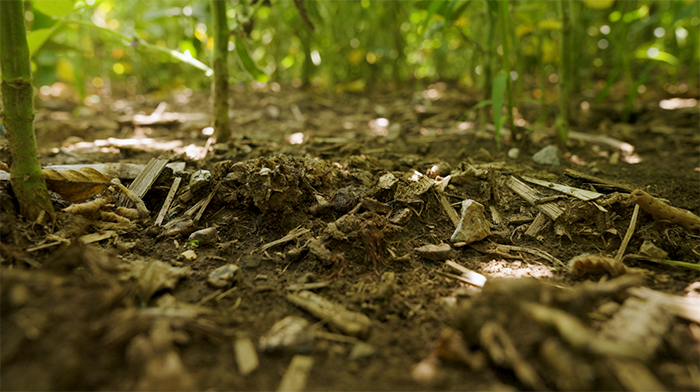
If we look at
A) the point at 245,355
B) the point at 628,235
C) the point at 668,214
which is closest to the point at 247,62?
the point at 245,355

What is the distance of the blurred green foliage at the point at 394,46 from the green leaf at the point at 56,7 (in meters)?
1.07

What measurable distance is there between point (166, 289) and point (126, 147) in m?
1.49

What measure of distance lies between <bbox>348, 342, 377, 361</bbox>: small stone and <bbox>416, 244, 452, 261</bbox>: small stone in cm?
53

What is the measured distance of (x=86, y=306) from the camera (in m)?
0.95

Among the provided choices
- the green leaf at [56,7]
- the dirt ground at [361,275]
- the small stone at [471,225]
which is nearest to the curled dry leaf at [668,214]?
the dirt ground at [361,275]

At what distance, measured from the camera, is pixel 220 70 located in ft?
7.33

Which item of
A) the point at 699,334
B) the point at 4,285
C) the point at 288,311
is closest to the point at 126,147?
the point at 4,285

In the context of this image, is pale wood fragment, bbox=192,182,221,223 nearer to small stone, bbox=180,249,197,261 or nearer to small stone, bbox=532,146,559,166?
small stone, bbox=180,249,197,261

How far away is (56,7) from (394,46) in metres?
3.65

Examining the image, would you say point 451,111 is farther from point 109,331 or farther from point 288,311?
point 109,331

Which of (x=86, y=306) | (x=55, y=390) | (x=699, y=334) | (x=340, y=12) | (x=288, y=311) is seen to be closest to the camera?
(x=55, y=390)

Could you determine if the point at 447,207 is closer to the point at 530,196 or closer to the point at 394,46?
the point at 530,196

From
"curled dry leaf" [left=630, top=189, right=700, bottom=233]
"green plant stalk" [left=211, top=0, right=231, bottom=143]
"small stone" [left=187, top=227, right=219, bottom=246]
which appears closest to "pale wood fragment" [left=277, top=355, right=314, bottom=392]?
"small stone" [left=187, top=227, right=219, bottom=246]

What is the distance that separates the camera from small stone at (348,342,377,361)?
41.2 inches
